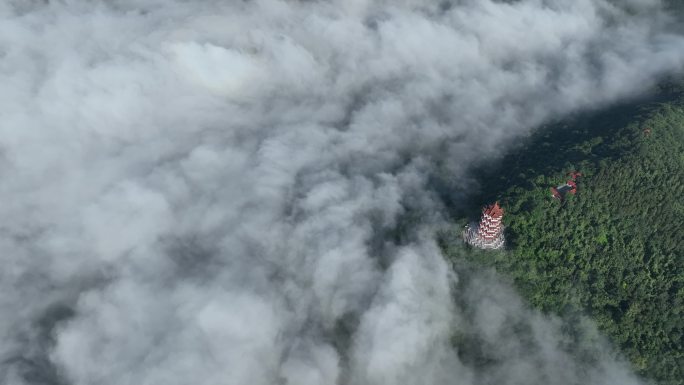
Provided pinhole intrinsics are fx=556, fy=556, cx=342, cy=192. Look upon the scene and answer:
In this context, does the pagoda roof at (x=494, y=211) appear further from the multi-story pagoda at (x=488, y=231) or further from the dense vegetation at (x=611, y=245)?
the dense vegetation at (x=611, y=245)

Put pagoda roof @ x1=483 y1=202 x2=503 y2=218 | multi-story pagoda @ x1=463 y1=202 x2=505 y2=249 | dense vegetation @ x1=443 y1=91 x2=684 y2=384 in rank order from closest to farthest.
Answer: pagoda roof @ x1=483 y1=202 x2=503 y2=218, multi-story pagoda @ x1=463 y1=202 x2=505 y2=249, dense vegetation @ x1=443 y1=91 x2=684 y2=384

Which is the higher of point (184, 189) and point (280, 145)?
point (280, 145)

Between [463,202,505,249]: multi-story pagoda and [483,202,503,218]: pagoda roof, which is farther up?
[483,202,503,218]: pagoda roof

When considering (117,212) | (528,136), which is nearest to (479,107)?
(528,136)

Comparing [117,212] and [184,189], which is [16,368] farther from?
[184,189]

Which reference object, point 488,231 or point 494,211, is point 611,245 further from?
point 494,211

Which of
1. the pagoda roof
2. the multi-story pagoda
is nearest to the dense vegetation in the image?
the multi-story pagoda

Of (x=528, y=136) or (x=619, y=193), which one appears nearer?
(x=619, y=193)

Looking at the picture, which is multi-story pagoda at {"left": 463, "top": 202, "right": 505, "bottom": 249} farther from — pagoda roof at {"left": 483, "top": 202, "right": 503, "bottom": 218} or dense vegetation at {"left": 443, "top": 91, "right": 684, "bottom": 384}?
dense vegetation at {"left": 443, "top": 91, "right": 684, "bottom": 384}
